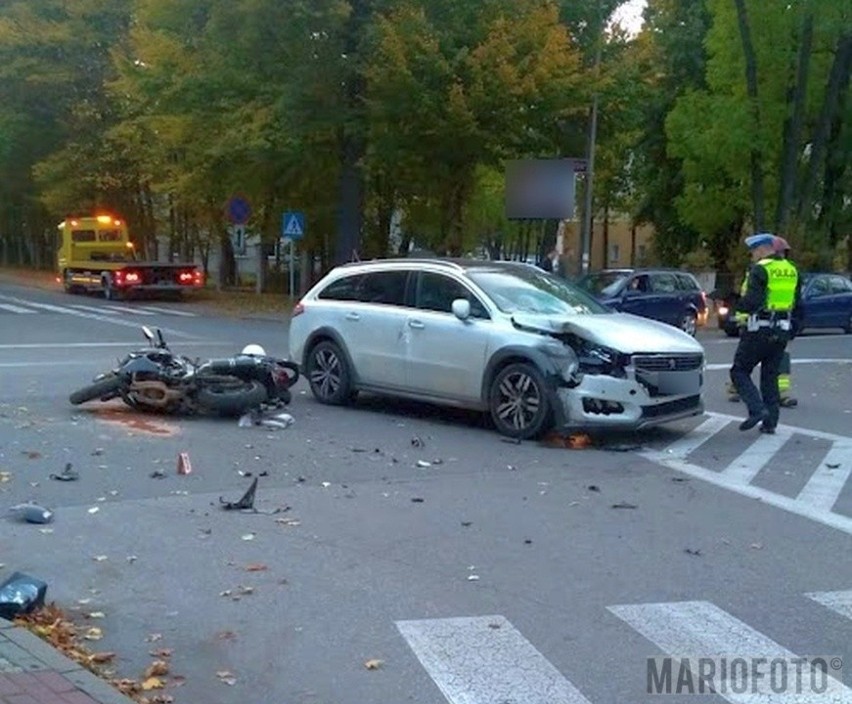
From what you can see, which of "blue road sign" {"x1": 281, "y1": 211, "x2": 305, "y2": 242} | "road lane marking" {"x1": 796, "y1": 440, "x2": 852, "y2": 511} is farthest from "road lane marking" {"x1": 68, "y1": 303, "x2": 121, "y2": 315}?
"road lane marking" {"x1": 796, "y1": 440, "x2": 852, "y2": 511}

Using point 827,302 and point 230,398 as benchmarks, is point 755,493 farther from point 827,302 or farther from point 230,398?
point 827,302

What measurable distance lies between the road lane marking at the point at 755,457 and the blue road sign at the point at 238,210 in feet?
78.9

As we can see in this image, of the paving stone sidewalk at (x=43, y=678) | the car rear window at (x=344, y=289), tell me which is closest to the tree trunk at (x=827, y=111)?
the car rear window at (x=344, y=289)

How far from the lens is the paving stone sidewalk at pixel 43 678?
4.99 m

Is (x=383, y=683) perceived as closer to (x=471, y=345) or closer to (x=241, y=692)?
(x=241, y=692)

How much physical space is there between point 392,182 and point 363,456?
26802mm

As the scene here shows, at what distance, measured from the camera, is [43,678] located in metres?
5.20

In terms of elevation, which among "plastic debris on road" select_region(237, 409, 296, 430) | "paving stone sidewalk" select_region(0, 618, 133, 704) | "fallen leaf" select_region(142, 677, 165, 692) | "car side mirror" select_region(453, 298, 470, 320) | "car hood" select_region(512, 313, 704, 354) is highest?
"car side mirror" select_region(453, 298, 470, 320)

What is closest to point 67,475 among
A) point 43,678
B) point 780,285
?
point 43,678

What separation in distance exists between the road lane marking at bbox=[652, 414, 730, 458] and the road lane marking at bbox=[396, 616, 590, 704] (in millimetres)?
5336

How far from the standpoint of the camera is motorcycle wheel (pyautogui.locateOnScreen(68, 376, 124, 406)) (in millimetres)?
12945

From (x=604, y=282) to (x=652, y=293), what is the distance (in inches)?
40.6

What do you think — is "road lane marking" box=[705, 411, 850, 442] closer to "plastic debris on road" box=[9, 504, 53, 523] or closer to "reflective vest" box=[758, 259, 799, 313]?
"reflective vest" box=[758, 259, 799, 313]

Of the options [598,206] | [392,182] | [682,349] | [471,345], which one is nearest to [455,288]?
[471,345]
